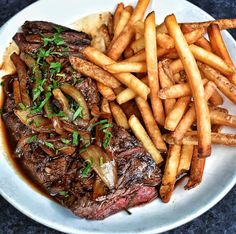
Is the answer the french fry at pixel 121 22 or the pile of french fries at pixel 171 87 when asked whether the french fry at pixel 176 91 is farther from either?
the french fry at pixel 121 22

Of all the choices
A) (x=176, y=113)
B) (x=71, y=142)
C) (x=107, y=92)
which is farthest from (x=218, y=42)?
(x=71, y=142)

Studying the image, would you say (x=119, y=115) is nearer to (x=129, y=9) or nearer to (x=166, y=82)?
(x=166, y=82)

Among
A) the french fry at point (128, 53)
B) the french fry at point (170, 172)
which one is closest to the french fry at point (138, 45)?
the french fry at point (128, 53)

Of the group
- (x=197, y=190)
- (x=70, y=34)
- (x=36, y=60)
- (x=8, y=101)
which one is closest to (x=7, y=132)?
(x=8, y=101)

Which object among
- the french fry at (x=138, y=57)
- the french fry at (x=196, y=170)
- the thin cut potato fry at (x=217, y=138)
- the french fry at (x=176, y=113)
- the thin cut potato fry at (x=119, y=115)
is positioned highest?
the french fry at (x=138, y=57)

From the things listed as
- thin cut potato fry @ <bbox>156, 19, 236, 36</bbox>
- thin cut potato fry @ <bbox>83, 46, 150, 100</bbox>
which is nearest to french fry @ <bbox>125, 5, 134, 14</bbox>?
thin cut potato fry @ <bbox>156, 19, 236, 36</bbox>
